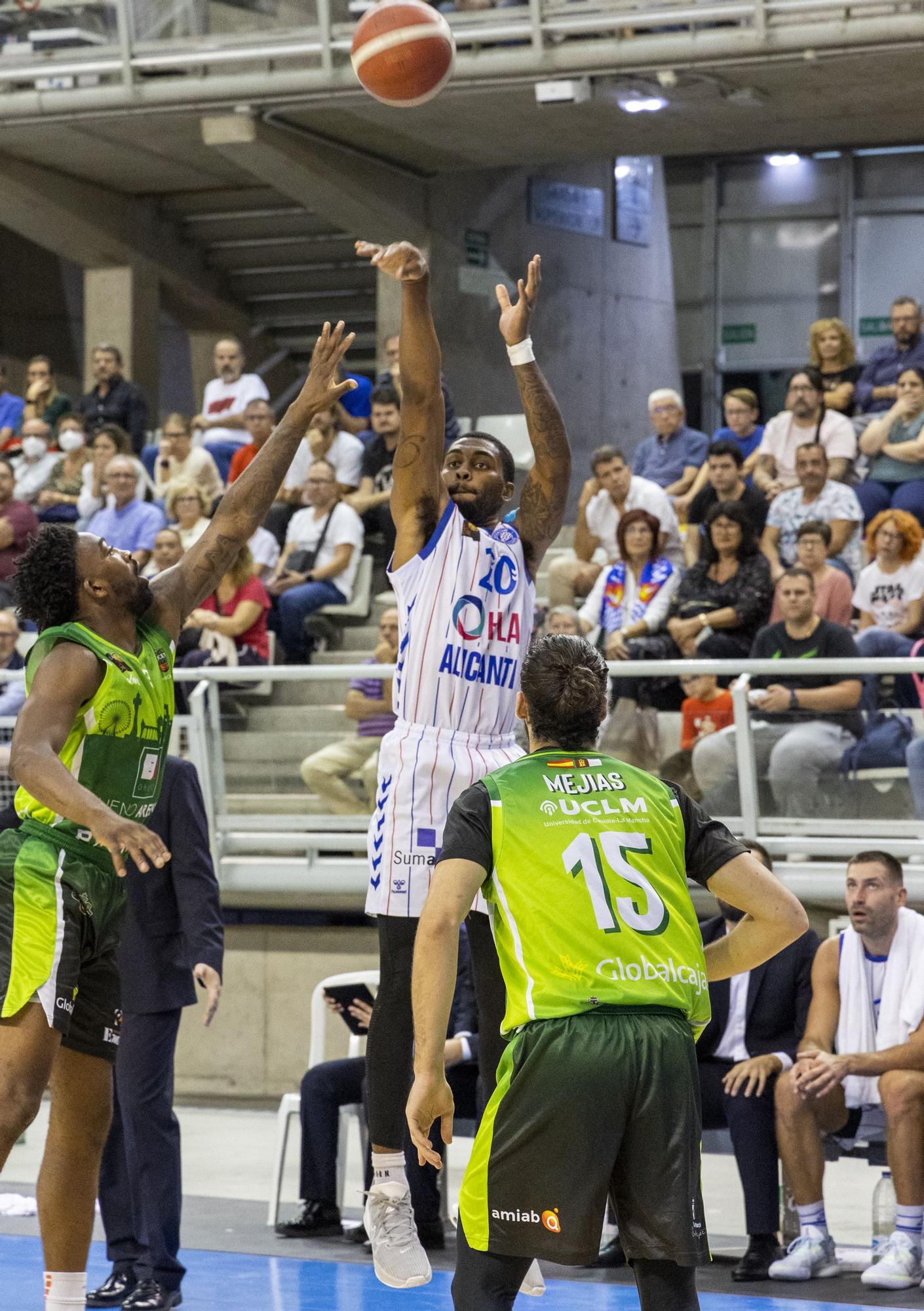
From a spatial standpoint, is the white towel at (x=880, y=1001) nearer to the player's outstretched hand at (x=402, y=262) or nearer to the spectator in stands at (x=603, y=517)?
the player's outstretched hand at (x=402, y=262)

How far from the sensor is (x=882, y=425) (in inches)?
424

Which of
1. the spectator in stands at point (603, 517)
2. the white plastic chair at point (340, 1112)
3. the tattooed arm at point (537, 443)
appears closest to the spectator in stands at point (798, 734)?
the white plastic chair at point (340, 1112)

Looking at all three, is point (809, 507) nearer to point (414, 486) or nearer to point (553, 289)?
point (414, 486)

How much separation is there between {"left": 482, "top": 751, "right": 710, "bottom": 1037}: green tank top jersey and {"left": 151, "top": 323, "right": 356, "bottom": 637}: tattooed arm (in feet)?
4.85

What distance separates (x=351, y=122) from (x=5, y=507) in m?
4.39

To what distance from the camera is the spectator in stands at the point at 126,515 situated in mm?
11922

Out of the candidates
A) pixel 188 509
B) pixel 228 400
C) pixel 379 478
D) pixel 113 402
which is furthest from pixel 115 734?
pixel 113 402

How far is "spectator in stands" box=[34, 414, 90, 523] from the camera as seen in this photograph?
1306 centimetres

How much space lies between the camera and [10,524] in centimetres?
1208

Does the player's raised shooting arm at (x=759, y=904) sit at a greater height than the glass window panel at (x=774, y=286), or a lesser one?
lesser

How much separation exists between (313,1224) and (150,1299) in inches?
58.9

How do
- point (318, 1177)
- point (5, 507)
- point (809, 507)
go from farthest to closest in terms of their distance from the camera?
point (5, 507), point (809, 507), point (318, 1177)

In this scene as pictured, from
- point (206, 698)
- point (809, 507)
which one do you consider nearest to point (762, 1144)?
point (206, 698)

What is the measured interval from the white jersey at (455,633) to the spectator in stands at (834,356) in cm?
710
